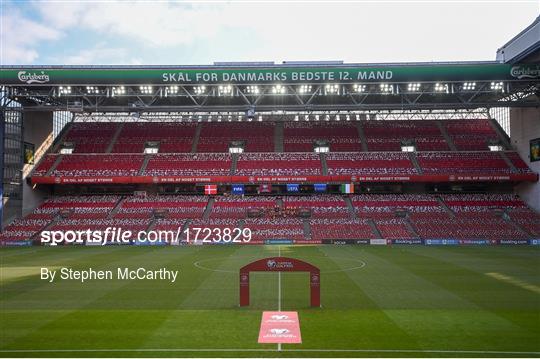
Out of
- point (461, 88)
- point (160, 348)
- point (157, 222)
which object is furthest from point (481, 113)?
point (160, 348)

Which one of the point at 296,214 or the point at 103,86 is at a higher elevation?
the point at 103,86

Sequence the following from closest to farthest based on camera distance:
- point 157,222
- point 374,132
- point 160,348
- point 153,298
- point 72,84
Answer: point 160,348, point 153,298, point 72,84, point 157,222, point 374,132

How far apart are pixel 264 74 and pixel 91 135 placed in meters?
37.4

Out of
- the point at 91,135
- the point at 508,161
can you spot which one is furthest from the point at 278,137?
the point at 508,161

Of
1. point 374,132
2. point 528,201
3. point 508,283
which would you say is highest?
point 374,132

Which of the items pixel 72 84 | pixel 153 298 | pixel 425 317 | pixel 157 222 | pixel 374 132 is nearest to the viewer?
pixel 425 317

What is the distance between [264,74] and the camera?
1941 inches

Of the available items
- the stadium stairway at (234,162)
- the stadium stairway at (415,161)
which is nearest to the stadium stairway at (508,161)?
the stadium stairway at (415,161)

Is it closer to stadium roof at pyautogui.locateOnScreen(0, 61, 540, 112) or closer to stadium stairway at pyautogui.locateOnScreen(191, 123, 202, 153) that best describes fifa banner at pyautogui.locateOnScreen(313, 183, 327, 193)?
stadium roof at pyautogui.locateOnScreen(0, 61, 540, 112)

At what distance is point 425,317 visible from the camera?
62.8ft

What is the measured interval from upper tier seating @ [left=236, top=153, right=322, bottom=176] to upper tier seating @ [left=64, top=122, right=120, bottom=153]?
21915 mm

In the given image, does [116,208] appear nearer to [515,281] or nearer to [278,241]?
[278,241]

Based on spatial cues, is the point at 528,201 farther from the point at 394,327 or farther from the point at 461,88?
the point at 394,327

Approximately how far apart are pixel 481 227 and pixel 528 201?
1116 cm
